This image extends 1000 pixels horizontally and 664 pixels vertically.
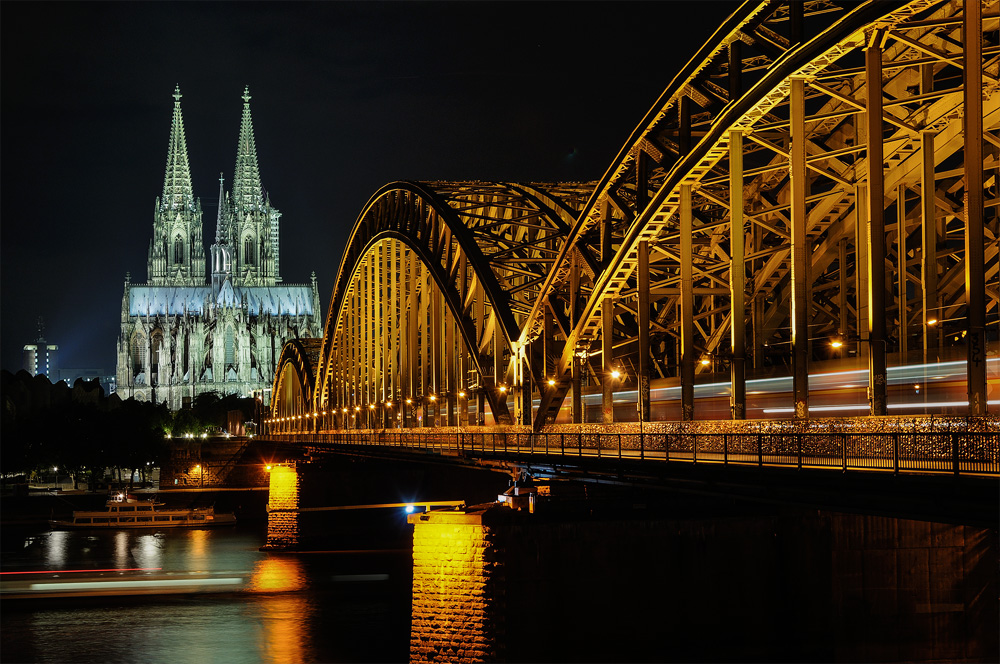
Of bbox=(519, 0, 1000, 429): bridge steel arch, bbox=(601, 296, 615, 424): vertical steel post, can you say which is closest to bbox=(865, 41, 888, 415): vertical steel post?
bbox=(519, 0, 1000, 429): bridge steel arch

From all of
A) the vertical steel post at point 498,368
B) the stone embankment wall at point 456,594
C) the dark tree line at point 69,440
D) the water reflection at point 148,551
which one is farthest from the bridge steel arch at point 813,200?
the dark tree line at point 69,440

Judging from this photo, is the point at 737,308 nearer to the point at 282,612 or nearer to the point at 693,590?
the point at 693,590

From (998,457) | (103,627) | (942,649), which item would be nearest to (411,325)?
(103,627)

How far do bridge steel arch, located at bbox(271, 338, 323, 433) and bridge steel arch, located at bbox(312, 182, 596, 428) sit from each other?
99.3 feet

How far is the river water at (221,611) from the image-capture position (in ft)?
155

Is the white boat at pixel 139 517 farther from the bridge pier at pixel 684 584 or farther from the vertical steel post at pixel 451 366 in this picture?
the bridge pier at pixel 684 584

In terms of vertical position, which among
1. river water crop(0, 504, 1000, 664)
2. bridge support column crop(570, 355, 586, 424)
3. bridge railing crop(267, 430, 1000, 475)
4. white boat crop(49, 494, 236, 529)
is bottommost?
white boat crop(49, 494, 236, 529)

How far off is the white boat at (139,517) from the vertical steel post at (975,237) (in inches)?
3511

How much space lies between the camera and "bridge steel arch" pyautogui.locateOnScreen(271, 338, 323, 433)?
412 ft

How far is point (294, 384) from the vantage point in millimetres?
162250

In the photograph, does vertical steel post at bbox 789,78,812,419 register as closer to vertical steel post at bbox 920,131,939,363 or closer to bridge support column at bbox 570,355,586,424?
vertical steel post at bbox 920,131,939,363

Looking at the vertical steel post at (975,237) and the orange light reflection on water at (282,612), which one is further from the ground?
the vertical steel post at (975,237)

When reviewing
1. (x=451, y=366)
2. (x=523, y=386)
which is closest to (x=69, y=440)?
(x=451, y=366)

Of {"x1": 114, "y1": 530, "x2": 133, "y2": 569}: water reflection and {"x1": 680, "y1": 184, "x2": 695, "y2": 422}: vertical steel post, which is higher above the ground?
{"x1": 680, "y1": 184, "x2": 695, "y2": 422}: vertical steel post
